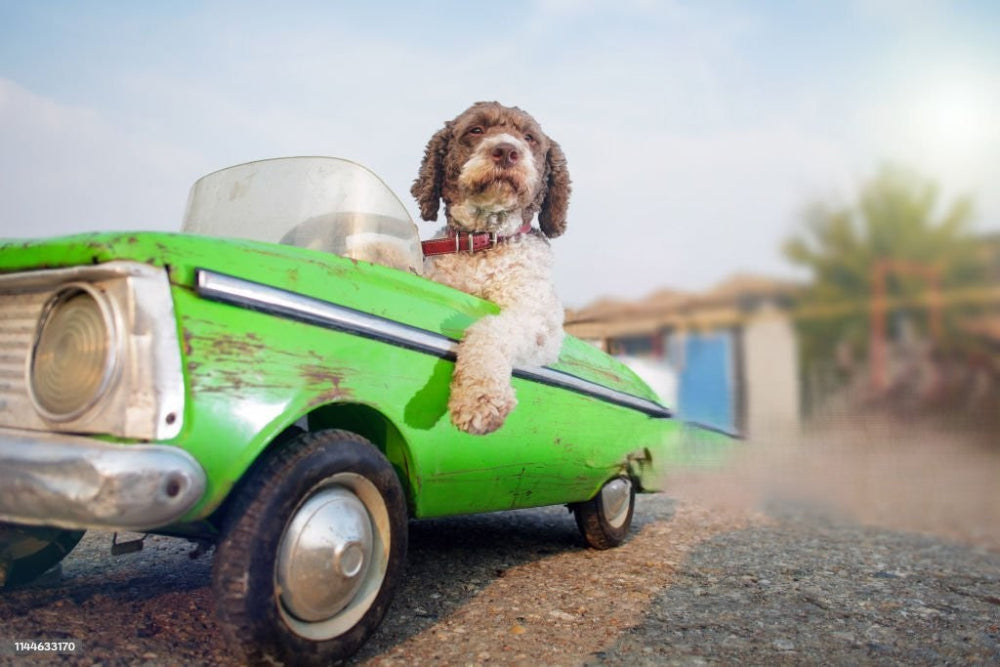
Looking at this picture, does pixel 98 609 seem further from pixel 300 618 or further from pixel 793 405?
pixel 793 405

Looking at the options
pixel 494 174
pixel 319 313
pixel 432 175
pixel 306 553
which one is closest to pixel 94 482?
pixel 306 553

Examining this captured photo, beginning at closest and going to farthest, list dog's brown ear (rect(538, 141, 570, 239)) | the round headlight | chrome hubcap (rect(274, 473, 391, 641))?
the round headlight < chrome hubcap (rect(274, 473, 391, 641)) < dog's brown ear (rect(538, 141, 570, 239))

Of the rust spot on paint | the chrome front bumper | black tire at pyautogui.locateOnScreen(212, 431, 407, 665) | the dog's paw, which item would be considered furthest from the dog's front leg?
the chrome front bumper

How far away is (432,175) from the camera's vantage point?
159 inches

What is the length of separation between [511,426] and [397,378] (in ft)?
2.54

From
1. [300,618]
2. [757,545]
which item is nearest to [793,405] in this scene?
[757,545]

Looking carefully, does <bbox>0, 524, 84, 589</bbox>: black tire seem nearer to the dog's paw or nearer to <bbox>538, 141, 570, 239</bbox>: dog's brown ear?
the dog's paw

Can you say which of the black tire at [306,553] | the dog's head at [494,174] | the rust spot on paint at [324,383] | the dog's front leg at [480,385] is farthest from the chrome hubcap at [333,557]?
the dog's head at [494,174]

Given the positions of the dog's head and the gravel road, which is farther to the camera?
the dog's head

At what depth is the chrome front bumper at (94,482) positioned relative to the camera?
1.71 meters

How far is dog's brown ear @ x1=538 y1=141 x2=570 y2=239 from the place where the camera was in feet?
13.7

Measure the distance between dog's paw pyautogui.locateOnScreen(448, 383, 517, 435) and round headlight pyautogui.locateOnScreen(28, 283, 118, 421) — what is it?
1.19m

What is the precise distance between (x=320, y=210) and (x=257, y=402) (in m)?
1.13

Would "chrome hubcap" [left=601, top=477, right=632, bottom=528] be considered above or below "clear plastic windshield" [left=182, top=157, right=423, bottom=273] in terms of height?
below
